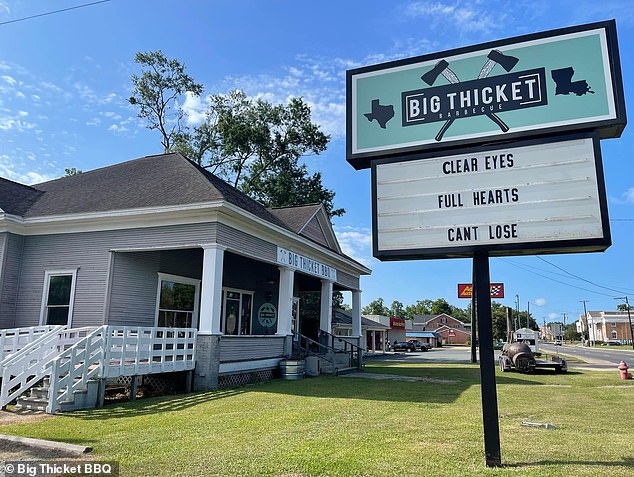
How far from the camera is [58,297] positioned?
46.9ft

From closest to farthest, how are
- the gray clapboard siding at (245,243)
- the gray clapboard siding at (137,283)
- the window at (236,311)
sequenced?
the gray clapboard siding at (245,243) → the gray clapboard siding at (137,283) → the window at (236,311)

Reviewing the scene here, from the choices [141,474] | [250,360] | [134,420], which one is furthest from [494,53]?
[250,360]

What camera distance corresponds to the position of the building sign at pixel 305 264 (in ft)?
54.3

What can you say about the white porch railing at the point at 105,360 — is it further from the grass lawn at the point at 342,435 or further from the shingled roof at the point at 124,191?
the shingled roof at the point at 124,191

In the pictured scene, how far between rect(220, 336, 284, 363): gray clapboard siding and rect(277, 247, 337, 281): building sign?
8.52 feet

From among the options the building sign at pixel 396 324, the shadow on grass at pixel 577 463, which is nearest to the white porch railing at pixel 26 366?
the shadow on grass at pixel 577 463

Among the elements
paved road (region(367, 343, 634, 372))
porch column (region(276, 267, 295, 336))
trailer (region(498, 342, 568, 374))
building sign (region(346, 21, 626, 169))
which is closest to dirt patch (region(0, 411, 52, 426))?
building sign (region(346, 21, 626, 169))

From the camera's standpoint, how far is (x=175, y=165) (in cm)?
1638

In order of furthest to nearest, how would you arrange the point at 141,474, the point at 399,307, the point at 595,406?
1. the point at 399,307
2. the point at 595,406
3. the point at 141,474

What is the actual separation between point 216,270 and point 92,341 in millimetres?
3679

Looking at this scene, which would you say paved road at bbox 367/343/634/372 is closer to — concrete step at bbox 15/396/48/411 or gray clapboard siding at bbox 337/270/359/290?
gray clapboard siding at bbox 337/270/359/290

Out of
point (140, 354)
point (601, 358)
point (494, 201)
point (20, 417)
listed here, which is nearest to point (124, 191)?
point (140, 354)

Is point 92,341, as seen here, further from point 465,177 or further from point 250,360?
point 465,177

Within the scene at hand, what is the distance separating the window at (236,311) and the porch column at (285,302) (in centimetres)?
257
